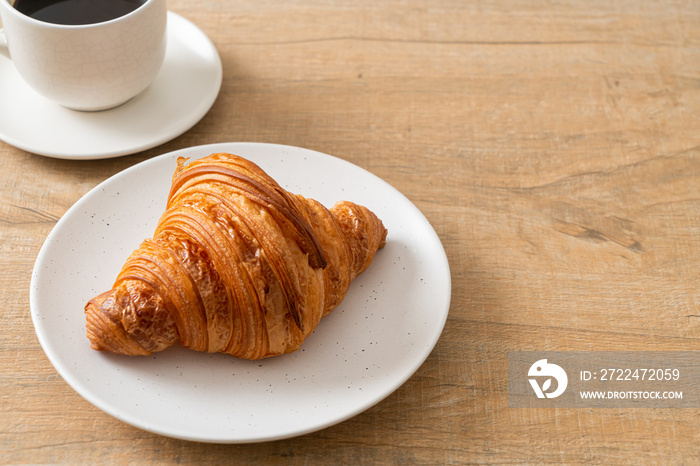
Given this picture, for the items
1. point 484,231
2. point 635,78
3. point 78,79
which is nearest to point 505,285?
point 484,231

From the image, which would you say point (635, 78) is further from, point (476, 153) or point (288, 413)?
point (288, 413)

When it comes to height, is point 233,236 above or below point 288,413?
above

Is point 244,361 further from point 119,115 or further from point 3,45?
point 3,45

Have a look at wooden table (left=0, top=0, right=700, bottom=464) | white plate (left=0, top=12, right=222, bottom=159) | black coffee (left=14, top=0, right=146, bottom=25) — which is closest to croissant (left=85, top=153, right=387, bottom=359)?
wooden table (left=0, top=0, right=700, bottom=464)

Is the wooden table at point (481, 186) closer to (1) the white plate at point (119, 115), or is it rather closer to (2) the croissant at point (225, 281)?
(1) the white plate at point (119, 115)

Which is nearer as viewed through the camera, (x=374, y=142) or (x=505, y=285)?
(x=505, y=285)

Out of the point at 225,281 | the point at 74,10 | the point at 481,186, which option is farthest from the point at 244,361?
the point at 74,10

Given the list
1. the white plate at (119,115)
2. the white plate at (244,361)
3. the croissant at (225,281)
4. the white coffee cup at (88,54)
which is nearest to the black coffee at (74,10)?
the white coffee cup at (88,54)
